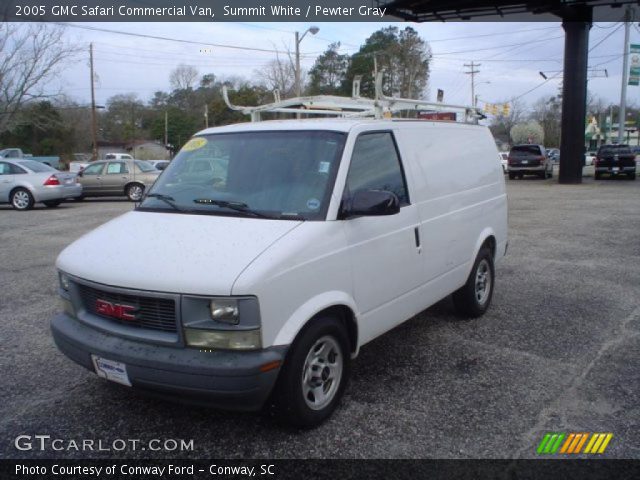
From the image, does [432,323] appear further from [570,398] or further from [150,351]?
[150,351]

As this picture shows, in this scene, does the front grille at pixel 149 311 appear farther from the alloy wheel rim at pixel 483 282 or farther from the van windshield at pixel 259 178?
the alloy wheel rim at pixel 483 282

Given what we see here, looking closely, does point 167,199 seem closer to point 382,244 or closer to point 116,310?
point 116,310

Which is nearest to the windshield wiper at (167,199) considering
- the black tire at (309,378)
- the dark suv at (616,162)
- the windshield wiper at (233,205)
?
the windshield wiper at (233,205)

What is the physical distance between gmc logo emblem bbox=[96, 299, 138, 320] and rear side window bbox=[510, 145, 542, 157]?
97.1 feet

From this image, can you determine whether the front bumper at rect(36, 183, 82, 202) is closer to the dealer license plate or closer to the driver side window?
the driver side window

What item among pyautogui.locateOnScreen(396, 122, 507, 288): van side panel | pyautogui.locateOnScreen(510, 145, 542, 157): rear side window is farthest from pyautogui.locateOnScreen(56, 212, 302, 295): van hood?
pyautogui.locateOnScreen(510, 145, 542, 157): rear side window

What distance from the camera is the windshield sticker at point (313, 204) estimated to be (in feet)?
11.6

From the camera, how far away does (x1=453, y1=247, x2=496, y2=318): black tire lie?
5500 mm

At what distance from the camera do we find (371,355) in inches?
186

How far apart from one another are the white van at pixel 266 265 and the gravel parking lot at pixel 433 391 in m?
0.42

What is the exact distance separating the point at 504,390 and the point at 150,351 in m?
2.56

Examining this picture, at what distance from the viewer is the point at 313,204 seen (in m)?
3.56

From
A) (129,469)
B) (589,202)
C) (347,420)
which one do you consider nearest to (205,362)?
(129,469)

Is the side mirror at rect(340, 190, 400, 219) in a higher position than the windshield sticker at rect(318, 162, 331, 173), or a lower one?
lower
